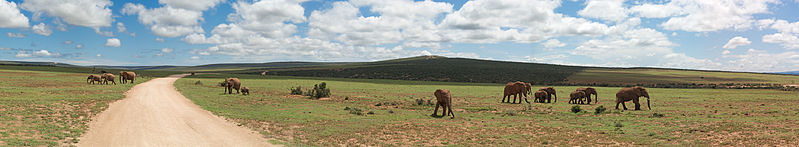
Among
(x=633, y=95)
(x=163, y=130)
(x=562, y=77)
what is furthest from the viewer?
(x=562, y=77)

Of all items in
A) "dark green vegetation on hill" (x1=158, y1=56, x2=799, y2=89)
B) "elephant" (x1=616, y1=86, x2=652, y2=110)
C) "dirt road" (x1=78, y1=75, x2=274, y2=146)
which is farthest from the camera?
"dark green vegetation on hill" (x1=158, y1=56, x2=799, y2=89)

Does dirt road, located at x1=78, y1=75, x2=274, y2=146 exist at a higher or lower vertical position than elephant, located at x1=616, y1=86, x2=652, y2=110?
lower

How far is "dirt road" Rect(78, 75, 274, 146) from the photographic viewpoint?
45.2 ft

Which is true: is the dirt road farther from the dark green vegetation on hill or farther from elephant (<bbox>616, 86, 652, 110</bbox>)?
the dark green vegetation on hill

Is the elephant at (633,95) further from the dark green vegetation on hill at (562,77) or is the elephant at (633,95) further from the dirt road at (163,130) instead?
the dark green vegetation on hill at (562,77)

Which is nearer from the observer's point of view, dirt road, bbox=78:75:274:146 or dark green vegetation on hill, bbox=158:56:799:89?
dirt road, bbox=78:75:274:146

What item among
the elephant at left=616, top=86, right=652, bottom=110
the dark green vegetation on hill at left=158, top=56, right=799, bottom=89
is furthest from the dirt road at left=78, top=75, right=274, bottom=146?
the dark green vegetation on hill at left=158, top=56, right=799, bottom=89

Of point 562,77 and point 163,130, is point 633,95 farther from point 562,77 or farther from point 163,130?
point 562,77

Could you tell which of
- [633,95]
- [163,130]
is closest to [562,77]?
[633,95]

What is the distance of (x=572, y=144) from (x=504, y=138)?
277 cm

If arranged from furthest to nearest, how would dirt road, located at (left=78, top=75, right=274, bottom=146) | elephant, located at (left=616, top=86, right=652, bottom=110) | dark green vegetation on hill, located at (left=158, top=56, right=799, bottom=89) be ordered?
dark green vegetation on hill, located at (left=158, top=56, right=799, bottom=89) → elephant, located at (left=616, top=86, right=652, bottom=110) → dirt road, located at (left=78, top=75, right=274, bottom=146)

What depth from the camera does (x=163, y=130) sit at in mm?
15789

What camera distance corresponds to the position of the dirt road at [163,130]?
1379 cm

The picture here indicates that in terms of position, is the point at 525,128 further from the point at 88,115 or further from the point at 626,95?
the point at 88,115
